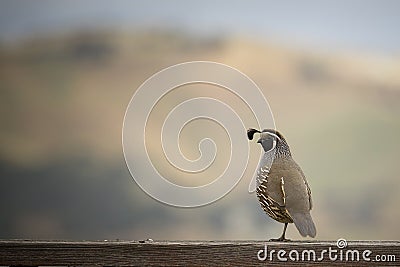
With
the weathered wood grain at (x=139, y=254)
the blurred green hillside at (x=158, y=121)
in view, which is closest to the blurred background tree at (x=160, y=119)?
the blurred green hillside at (x=158, y=121)

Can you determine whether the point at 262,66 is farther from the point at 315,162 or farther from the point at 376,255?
the point at 376,255

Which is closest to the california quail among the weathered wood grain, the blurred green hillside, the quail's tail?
the quail's tail

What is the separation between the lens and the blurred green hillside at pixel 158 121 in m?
2.04

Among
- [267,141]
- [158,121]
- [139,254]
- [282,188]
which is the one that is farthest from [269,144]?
[139,254]

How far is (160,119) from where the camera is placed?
6.82 feet

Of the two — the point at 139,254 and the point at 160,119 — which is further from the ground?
the point at 160,119

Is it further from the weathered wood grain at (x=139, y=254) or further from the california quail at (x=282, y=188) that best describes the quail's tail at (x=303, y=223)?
the weathered wood grain at (x=139, y=254)

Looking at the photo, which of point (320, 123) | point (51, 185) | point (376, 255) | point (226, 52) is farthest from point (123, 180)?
point (376, 255)

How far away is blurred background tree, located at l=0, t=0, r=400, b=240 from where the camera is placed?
80.4 inches

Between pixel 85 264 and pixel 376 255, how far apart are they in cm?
69

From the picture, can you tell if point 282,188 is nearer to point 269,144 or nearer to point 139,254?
point 269,144

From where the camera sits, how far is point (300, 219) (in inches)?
73.6

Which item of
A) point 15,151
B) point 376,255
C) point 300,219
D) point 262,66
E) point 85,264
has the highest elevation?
point 262,66

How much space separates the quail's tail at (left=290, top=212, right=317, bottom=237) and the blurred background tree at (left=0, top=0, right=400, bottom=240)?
0.13 m
